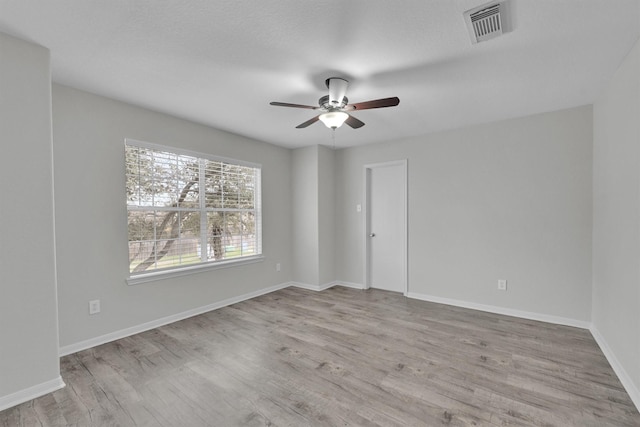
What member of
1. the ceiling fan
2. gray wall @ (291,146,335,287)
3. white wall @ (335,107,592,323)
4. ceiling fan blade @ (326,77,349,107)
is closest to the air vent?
the ceiling fan

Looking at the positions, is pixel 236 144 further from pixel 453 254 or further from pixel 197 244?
pixel 453 254

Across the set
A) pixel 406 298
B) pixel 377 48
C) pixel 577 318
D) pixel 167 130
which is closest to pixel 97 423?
pixel 167 130

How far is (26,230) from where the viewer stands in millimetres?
2029

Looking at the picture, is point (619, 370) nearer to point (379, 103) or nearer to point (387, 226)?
point (379, 103)

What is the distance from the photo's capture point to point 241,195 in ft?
14.3

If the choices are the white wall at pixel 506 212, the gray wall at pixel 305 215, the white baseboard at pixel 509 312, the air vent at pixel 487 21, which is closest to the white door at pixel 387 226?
the white wall at pixel 506 212

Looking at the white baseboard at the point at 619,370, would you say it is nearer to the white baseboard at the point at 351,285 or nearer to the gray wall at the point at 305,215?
the white baseboard at the point at 351,285

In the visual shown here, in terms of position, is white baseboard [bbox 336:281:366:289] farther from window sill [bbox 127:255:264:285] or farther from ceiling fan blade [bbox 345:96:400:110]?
ceiling fan blade [bbox 345:96:400:110]

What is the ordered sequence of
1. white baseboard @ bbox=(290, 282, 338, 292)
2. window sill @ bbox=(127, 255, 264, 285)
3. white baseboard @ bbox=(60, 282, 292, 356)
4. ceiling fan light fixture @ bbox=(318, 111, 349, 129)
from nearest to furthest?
1. ceiling fan light fixture @ bbox=(318, 111, 349, 129)
2. white baseboard @ bbox=(60, 282, 292, 356)
3. window sill @ bbox=(127, 255, 264, 285)
4. white baseboard @ bbox=(290, 282, 338, 292)

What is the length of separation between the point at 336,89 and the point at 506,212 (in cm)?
268

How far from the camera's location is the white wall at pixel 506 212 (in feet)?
10.6

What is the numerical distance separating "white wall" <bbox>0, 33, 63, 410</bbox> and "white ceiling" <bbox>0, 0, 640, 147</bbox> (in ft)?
0.92

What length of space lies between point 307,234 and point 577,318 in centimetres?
361

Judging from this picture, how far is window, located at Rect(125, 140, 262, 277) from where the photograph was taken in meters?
3.18
